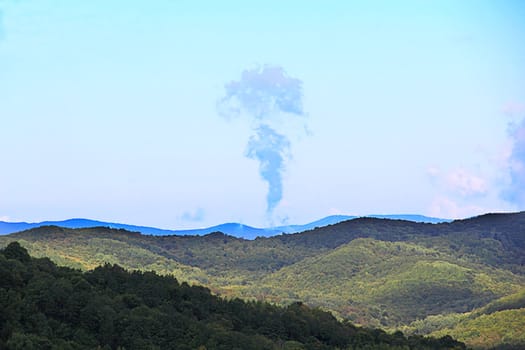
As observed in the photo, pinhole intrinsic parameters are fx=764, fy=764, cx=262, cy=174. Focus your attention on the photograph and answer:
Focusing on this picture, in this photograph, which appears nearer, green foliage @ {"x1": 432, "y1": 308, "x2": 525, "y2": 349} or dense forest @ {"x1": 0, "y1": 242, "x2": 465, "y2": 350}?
dense forest @ {"x1": 0, "y1": 242, "x2": 465, "y2": 350}

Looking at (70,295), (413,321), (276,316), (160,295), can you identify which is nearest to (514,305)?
(413,321)

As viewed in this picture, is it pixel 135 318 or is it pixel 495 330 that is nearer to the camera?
pixel 135 318

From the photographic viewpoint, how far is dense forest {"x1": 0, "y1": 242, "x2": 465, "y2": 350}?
49500mm

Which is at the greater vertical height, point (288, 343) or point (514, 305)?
point (514, 305)

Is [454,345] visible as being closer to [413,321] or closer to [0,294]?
[0,294]

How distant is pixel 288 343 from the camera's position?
63312 mm

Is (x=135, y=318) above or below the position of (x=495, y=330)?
below

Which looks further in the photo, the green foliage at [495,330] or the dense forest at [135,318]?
the green foliage at [495,330]

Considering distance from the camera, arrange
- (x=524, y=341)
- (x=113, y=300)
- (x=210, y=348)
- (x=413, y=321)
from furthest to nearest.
→ (x=413, y=321), (x=524, y=341), (x=113, y=300), (x=210, y=348)

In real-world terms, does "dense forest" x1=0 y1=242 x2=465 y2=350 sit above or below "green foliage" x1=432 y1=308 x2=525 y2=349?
below

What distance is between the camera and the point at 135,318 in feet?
178

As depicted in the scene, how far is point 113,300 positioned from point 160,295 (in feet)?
30.0

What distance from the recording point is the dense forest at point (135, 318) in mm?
49500

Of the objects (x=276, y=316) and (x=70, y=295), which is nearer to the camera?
(x=70, y=295)
